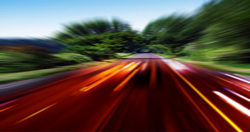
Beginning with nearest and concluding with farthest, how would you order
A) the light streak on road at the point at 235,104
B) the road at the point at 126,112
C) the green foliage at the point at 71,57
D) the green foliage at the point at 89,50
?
1. the road at the point at 126,112
2. the light streak on road at the point at 235,104
3. the green foliage at the point at 71,57
4. the green foliage at the point at 89,50

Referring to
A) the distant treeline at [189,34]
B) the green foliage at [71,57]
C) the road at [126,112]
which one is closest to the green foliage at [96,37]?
the distant treeline at [189,34]

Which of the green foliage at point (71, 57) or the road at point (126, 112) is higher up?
the green foliage at point (71, 57)

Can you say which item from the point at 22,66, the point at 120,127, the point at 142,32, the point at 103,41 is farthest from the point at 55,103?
the point at 142,32

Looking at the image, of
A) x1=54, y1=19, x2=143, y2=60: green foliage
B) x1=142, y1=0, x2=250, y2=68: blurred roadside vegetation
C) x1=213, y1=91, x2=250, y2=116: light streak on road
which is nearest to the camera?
x1=213, y1=91, x2=250, y2=116: light streak on road

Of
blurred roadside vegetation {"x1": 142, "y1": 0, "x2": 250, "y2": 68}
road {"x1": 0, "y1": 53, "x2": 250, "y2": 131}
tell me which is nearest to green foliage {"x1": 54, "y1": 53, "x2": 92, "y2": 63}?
road {"x1": 0, "y1": 53, "x2": 250, "y2": 131}

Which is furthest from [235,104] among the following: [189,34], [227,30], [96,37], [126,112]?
[96,37]

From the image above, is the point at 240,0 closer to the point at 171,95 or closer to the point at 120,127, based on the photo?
the point at 171,95

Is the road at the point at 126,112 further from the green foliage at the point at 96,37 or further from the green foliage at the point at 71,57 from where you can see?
the green foliage at the point at 96,37

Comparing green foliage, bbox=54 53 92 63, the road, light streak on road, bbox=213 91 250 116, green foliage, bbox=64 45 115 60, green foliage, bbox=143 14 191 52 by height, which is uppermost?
green foliage, bbox=143 14 191 52

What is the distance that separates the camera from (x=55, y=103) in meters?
3.89

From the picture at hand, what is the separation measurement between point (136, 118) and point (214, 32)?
44.8ft

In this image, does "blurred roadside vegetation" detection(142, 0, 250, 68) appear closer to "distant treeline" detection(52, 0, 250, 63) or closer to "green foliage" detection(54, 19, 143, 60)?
"distant treeline" detection(52, 0, 250, 63)

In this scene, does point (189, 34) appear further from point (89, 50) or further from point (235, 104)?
point (235, 104)

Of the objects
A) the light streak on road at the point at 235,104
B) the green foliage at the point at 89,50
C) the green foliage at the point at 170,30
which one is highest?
the green foliage at the point at 170,30
